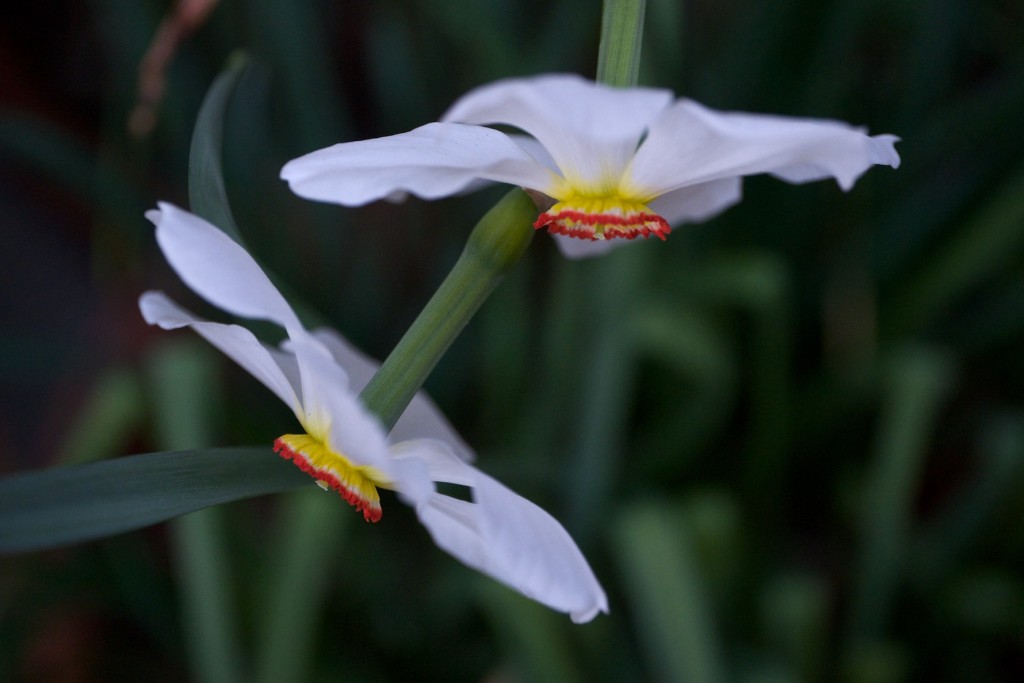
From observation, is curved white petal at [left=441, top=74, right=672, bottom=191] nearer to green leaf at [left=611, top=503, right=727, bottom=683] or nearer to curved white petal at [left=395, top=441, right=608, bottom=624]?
curved white petal at [left=395, top=441, right=608, bottom=624]

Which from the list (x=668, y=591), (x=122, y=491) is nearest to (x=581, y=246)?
(x=122, y=491)

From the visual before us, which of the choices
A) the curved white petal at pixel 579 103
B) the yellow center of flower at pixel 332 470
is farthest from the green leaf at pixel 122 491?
the curved white petal at pixel 579 103

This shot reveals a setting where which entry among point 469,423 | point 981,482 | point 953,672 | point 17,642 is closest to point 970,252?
point 981,482

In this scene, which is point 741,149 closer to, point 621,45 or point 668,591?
point 621,45

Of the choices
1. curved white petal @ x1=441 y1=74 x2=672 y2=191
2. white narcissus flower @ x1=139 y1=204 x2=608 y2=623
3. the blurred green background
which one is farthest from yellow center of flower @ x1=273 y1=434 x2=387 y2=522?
the blurred green background

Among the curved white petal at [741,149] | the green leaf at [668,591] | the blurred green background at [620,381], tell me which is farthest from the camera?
the blurred green background at [620,381]

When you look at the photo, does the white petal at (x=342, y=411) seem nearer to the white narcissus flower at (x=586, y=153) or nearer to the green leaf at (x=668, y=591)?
the white narcissus flower at (x=586, y=153)

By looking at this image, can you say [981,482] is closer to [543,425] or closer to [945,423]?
[945,423]
